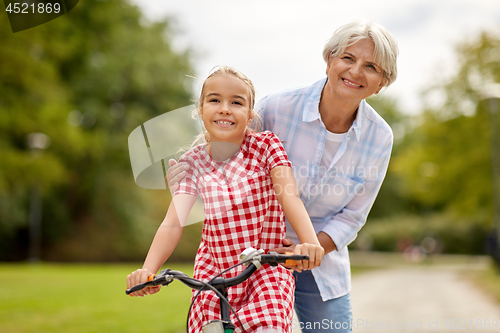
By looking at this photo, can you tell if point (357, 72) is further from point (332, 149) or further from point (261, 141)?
point (261, 141)

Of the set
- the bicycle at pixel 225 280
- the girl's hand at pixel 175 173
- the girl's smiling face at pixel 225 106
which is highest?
the girl's smiling face at pixel 225 106

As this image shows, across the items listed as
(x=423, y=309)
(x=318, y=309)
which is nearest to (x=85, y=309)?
(x=423, y=309)

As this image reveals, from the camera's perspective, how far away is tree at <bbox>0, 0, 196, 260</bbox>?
15.7 metres

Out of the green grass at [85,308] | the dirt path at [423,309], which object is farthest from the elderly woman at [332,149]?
A: the green grass at [85,308]

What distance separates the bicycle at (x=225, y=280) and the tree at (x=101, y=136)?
12696 mm

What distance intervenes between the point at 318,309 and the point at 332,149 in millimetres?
830

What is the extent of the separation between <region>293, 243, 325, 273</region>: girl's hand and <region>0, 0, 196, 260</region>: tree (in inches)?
507

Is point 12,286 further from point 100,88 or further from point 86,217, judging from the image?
point 86,217

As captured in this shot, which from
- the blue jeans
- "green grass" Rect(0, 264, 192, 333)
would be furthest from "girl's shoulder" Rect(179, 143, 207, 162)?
"green grass" Rect(0, 264, 192, 333)

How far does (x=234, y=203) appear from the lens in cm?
199

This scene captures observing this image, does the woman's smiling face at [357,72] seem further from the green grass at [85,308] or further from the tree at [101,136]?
the tree at [101,136]

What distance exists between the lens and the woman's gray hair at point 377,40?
2273 millimetres

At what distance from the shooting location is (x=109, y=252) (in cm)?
2597

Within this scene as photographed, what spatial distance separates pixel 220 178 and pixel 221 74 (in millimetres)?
414
